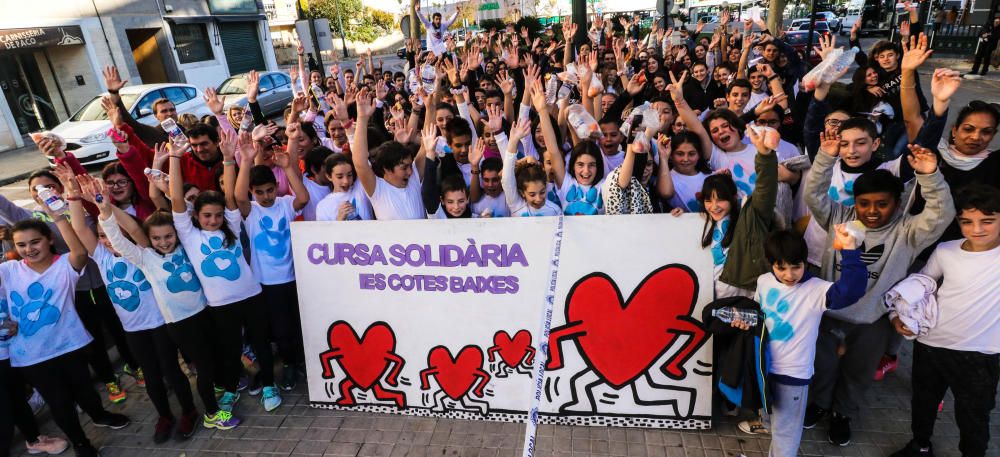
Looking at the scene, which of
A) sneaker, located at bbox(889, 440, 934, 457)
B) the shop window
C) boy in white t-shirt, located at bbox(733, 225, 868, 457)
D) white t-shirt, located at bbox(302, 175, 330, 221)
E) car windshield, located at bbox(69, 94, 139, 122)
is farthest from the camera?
the shop window

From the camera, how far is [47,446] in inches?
135

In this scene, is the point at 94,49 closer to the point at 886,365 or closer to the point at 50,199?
the point at 50,199

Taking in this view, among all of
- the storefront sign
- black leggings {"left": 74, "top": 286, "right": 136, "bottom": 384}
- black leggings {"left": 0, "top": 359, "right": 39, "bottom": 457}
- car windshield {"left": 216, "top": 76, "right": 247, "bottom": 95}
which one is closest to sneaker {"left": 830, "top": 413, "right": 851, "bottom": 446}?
black leggings {"left": 74, "top": 286, "right": 136, "bottom": 384}

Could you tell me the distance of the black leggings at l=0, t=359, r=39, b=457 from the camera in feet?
10.3

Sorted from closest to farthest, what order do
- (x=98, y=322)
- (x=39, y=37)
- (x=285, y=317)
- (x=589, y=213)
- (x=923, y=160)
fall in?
(x=923, y=160)
(x=589, y=213)
(x=285, y=317)
(x=98, y=322)
(x=39, y=37)

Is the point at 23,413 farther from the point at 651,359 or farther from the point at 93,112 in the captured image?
the point at 93,112

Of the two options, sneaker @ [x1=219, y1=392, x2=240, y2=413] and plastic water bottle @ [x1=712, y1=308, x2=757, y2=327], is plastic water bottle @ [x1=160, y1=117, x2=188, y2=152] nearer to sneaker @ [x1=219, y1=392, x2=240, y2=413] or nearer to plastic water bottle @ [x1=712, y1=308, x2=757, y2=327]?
sneaker @ [x1=219, y1=392, x2=240, y2=413]

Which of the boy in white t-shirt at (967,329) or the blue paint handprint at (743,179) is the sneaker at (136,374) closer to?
the blue paint handprint at (743,179)

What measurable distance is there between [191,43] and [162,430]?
860 inches

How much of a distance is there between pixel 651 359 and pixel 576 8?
8.28 meters

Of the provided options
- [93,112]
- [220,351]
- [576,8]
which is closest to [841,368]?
[220,351]

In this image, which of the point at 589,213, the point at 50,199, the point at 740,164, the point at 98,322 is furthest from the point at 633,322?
the point at 98,322

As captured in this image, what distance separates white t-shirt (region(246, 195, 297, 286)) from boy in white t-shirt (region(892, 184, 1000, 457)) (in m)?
3.48

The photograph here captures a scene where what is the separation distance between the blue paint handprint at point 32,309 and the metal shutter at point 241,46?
2249 centimetres
